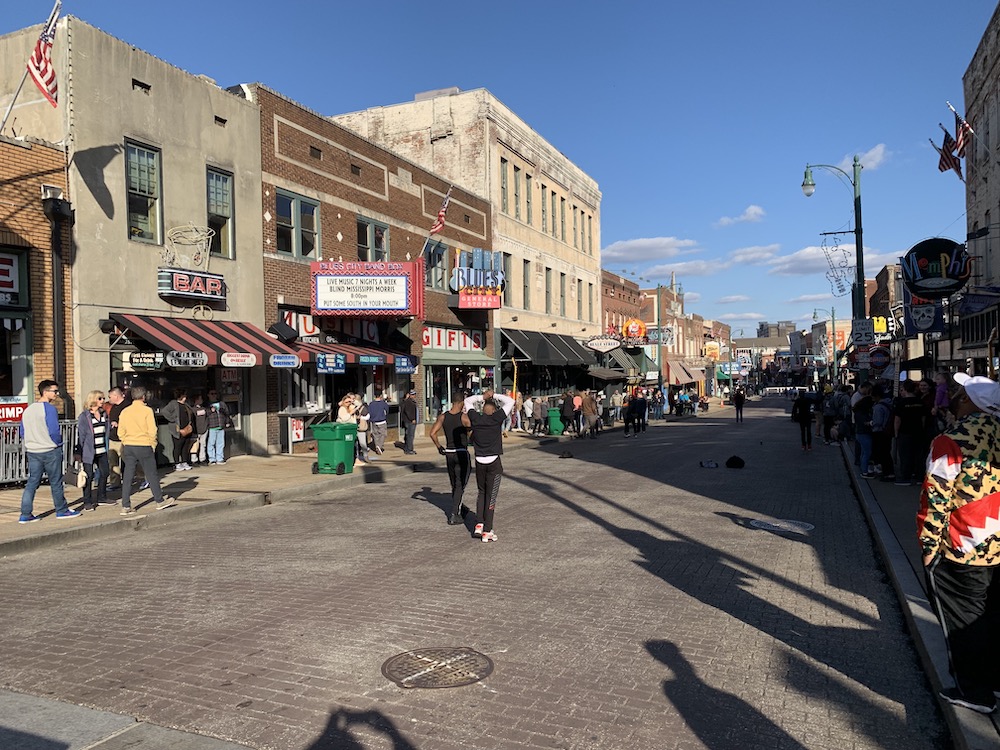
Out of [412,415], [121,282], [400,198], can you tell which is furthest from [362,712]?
[400,198]

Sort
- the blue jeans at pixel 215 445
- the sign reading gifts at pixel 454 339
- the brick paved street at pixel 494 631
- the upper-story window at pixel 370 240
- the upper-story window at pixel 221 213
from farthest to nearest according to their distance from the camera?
1. the sign reading gifts at pixel 454 339
2. the upper-story window at pixel 370 240
3. the upper-story window at pixel 221 213
4. the blue jeans at pixel 215 445
5. the brick paved street at pixel 494 631

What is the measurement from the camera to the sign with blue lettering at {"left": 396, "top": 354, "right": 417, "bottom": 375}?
910 inches

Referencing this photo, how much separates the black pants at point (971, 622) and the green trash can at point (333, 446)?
12.4 metres

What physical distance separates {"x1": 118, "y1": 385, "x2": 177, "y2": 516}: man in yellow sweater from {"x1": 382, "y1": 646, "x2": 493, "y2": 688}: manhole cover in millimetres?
6907

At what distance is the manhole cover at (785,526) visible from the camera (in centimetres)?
991

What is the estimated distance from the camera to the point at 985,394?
13.9ft

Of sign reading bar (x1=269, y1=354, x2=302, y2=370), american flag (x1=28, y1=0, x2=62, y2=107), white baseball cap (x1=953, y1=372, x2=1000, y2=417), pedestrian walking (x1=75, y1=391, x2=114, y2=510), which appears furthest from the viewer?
sign reading bar (x1=269, y1=354, x2=302, y2=370)

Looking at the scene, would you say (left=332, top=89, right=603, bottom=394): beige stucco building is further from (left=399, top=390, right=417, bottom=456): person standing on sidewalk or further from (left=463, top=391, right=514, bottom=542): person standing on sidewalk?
(left=463, top=391, right=514, bottom=542): person standing on sidewalk

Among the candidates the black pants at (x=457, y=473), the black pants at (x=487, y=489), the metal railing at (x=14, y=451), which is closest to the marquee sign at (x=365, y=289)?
the metal railing at (x=14, y=451)

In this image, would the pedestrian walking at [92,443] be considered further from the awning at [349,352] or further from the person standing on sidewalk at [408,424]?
the person standing on sidewalk at [408,424]

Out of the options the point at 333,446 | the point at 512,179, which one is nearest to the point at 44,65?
the point at 333,446

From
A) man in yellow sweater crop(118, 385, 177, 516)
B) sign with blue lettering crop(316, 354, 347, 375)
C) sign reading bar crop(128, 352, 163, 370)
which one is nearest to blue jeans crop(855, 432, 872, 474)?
sign with blue lettering crop(316, 354, 347, 375)

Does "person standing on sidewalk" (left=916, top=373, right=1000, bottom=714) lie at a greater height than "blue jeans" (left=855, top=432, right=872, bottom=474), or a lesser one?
greater

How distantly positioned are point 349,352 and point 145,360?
6.50m
